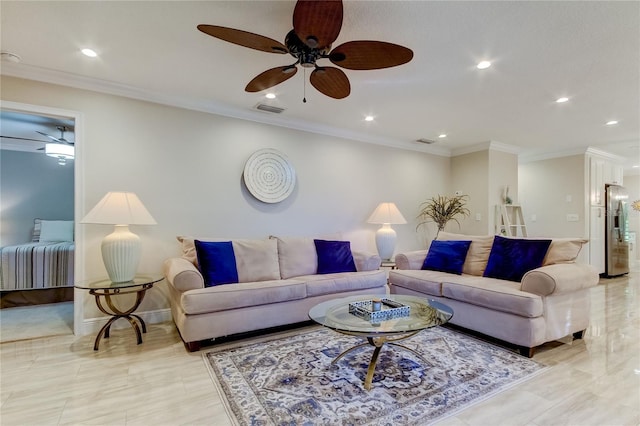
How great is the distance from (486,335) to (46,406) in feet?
10.7

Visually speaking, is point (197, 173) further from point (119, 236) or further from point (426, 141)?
point (426, 141)

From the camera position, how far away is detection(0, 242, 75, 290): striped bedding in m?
3.90

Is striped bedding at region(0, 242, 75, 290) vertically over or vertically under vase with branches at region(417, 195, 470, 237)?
under

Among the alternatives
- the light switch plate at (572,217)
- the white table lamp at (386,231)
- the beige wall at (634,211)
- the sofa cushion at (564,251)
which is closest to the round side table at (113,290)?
the white table lamp at (386,231)

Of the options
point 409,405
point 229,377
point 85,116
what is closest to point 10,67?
point 85,116

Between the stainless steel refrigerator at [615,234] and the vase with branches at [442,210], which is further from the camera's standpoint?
the stainless steel refrigerator at [615,234]

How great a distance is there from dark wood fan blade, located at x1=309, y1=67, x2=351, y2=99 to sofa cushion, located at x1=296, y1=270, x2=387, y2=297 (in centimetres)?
177

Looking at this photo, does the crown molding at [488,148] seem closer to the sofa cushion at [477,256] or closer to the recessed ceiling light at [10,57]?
the sofa cushion at [477,256]

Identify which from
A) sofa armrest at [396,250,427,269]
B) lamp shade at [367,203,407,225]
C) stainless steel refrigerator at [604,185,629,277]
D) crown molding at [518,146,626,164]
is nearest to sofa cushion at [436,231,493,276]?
sofa armrest at [396,250,427,269]

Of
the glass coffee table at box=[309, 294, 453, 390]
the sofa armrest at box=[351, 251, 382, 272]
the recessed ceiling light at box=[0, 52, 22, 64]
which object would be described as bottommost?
the glass coffee table at box=[309, 294, 453, 390]

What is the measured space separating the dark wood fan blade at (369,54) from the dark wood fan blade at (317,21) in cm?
10

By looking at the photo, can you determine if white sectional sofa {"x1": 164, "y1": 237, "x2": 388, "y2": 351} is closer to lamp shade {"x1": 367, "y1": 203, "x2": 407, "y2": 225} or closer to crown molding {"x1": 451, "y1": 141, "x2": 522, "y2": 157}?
lamp shade {"x1": 367, "y1": 203, "x2": 407, "y2": 225}

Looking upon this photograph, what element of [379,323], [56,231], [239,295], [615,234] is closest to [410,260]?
[379,323]

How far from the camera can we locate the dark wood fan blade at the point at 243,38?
5.40 ft
